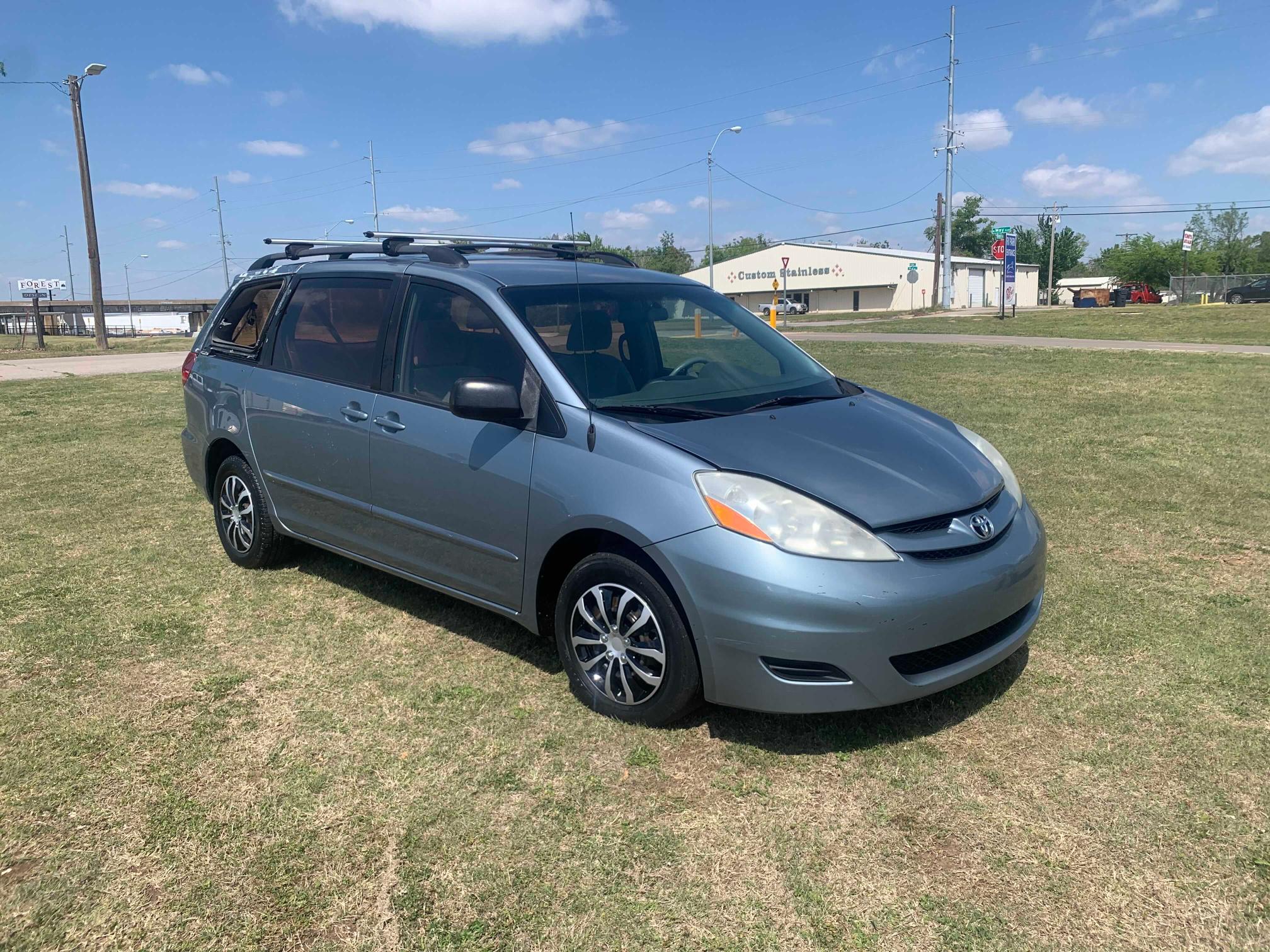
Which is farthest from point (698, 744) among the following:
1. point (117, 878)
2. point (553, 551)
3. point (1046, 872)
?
point (117, 878)

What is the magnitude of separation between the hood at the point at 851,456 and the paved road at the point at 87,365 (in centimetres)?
1962

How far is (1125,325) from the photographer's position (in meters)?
28.5

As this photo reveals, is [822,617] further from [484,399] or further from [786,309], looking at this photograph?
[786,309]

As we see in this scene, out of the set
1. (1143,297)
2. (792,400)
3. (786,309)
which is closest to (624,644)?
(792,400)

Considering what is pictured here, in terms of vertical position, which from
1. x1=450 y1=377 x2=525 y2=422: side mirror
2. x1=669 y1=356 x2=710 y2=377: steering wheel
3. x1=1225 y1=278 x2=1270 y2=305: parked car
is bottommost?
x1=450 y1=377 x2=525 y2=422: side mirror

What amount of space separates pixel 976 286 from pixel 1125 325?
46643 millimetres

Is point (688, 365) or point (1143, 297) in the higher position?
point (1143, 297)

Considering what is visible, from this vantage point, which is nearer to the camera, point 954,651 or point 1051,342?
point 954,651

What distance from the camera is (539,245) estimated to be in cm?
537

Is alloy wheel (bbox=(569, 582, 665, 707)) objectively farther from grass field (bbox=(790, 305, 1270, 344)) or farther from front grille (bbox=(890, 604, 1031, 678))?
grass field (bbox=(790, 305, 1270, 344))

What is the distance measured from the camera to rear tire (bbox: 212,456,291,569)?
17.2 ft

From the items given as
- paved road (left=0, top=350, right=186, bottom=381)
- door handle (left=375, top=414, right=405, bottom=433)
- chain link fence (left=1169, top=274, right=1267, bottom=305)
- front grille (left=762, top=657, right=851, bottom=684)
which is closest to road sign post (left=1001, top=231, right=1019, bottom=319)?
chain link fence (left=1169, top=274, right=1267, bottom=305)

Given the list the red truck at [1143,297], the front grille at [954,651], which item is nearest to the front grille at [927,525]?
the front grille at [954,651]

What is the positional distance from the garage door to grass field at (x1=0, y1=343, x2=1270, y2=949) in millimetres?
71463
